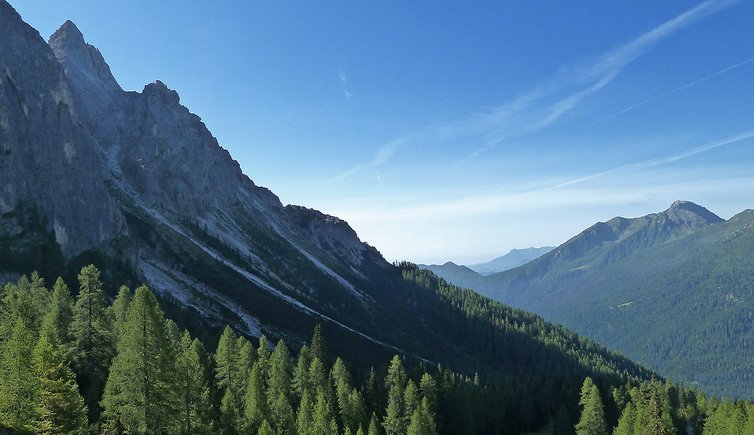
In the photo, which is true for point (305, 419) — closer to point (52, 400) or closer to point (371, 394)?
point (371, 394)

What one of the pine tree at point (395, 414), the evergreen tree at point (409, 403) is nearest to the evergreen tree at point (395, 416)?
the pine tree at point (395, 414)

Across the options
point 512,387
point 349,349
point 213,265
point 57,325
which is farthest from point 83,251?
point 512,387

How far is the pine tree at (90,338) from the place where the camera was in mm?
48562

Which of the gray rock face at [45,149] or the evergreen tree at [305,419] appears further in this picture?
the gray rock face at [45,149]

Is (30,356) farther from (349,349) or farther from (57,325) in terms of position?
(349,349)

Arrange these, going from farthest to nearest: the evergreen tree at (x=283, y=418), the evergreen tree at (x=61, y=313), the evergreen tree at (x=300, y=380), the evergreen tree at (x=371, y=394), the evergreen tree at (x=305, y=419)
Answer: the evergreen tree at (x=371, y=394) → the evergreen tree at (x=300, y=380) → the evergreen tree at (x=305, y=419) → the evergreen tree at (x=283, y=418) → the evergreen tree at (x=61, y=313)

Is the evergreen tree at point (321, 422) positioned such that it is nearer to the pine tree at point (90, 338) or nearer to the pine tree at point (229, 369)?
the pine tree at point (229, 369)

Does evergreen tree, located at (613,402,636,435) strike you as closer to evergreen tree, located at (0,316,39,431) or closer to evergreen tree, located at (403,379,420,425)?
evergreen tree, located at (403,379,420,425)

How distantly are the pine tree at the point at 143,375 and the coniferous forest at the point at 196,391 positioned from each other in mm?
68

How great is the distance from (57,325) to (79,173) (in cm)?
11772

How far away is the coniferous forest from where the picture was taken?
33781 millimetres

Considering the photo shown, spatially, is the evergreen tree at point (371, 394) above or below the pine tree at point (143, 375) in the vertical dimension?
below

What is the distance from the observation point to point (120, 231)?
15900cm

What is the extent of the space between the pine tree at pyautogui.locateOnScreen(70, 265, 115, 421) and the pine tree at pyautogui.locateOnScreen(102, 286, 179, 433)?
1523 centimetres
